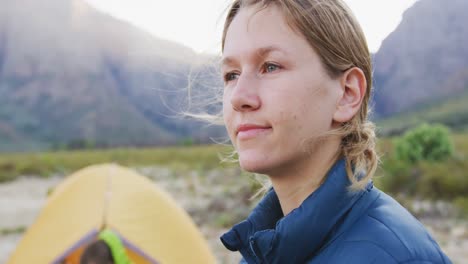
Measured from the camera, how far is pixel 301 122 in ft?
4.63

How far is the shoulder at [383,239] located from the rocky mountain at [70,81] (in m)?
75.8

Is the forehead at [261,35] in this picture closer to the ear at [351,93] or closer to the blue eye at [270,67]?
the blue eye at [270,67]

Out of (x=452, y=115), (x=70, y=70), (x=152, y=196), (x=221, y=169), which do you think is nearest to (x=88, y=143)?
(x=221, y=169)

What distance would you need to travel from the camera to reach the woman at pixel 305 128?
1.31 m

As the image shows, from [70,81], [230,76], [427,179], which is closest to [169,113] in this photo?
[230,76]

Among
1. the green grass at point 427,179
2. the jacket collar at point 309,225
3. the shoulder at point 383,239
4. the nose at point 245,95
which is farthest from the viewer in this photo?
the green grass at point 427,179

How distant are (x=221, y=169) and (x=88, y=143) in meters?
35.2

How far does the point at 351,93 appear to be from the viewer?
1.52 metres

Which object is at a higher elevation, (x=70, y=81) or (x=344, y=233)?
(x=344, y=233)

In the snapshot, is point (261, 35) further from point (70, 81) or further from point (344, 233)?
point (70, 81)

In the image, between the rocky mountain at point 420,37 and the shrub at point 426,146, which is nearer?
the rocky mountain at point 420,37

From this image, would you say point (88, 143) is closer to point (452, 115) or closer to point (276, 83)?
point (452, 115)

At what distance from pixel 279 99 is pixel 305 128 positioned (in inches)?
4.3

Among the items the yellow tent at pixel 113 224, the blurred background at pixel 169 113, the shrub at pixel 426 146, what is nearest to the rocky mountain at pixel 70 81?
the blurred background at pixel 169 113
